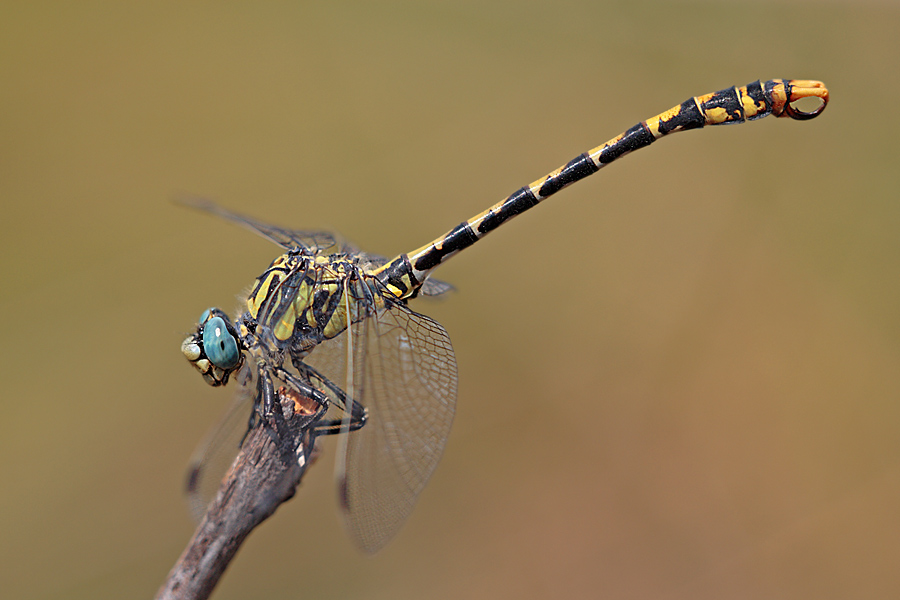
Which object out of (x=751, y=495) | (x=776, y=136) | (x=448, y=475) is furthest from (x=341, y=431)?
(x=776, y=136)

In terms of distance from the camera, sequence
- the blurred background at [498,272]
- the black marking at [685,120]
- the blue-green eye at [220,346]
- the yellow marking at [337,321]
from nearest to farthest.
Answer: the blue-green eye at [220,346] < the yellow marking at [337,321] < the black marking at [685,120] < the blurred background at [498,272]

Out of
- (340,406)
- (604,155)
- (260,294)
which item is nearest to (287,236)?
(260,294)

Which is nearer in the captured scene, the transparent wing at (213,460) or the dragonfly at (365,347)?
the dragonfly at (365,347)

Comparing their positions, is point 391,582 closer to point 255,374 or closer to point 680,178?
point 255,374

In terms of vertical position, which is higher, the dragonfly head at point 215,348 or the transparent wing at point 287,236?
the transparent wing at point 287,236

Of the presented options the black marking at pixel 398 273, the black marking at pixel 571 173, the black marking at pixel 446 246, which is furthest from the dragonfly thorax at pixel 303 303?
the black marking at pixel 571 173

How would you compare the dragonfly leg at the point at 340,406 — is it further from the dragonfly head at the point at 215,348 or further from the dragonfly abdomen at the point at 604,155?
the dragonfly abdomen at the point at 604,155

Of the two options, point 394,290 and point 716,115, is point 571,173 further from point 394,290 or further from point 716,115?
point 394,290
